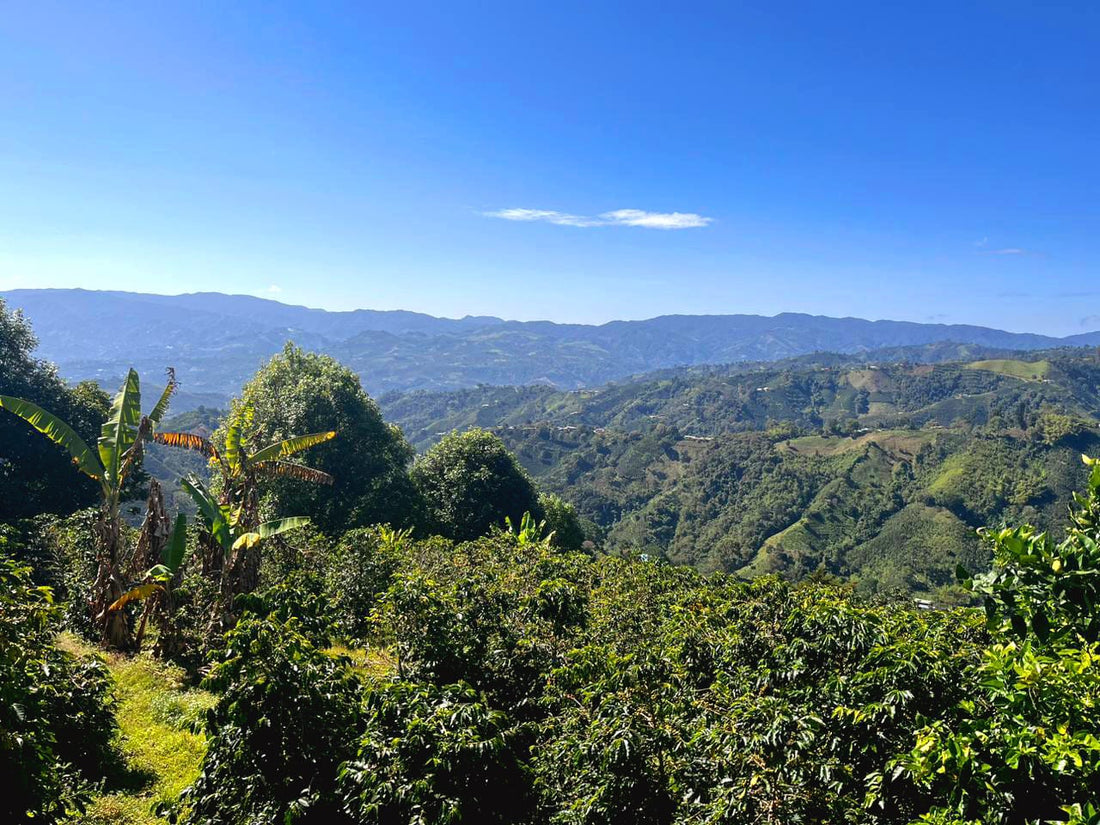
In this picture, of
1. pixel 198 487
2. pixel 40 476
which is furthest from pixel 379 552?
pixel 40 476

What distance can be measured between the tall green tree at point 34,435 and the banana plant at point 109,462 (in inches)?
500

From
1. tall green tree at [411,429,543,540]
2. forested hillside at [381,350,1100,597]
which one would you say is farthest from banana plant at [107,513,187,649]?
forested hillside at [381,350,1100,597]

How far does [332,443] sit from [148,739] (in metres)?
17.8

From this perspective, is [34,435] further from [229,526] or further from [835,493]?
[835,493]

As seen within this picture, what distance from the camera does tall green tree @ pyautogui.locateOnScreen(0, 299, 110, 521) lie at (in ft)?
73.2

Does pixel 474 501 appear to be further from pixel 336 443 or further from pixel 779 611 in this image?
pixel 779 611

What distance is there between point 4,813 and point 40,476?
2432 cm

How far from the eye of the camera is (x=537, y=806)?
247 inches

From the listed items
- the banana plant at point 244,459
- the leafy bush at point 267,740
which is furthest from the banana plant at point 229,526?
the leafy bush at point 267,740

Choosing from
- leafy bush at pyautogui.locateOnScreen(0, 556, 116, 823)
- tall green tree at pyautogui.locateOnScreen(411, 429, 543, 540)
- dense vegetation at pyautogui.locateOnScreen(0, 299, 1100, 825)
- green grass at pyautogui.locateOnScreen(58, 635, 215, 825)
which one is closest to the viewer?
leafy bush at pyautogui.locateOnScreen(0, 556, 116, 823)

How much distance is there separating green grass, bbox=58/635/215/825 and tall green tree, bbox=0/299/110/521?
12782mm

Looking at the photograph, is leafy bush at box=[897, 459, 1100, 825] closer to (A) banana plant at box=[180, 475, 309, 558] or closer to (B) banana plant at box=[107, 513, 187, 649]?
(A) banana plant at box=[180, 475, 309, 558]

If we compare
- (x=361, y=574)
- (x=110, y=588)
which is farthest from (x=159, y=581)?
(x=361, y=574)

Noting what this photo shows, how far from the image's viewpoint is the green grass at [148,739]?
7.58 meters
